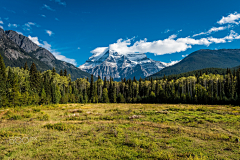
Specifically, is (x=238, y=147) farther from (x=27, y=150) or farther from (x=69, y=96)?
(x=69, y=96)

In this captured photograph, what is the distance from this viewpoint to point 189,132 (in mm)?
16438

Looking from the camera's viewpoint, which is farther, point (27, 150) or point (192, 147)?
point (192, 147)

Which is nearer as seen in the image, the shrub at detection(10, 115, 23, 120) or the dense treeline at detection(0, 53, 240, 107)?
the shrub at detection(10, 115, 23, 120)

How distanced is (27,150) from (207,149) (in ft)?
49.8

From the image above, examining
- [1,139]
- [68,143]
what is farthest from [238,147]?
[1,139]

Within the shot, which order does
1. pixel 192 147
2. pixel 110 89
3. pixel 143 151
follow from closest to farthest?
pixel 143 151
pixel 192 147
pixel 110 89

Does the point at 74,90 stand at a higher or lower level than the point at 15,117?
higher

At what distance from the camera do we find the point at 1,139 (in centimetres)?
1366

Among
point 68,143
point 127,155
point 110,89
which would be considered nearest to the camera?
point 127,155

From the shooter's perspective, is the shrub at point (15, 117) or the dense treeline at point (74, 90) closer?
the shrub at point (15, 117)

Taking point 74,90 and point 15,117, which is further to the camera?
point 74,90

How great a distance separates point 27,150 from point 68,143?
3224mm

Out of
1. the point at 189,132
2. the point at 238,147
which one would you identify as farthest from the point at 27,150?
the point at 238,147

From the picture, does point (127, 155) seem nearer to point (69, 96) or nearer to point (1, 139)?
point (1, 139)
